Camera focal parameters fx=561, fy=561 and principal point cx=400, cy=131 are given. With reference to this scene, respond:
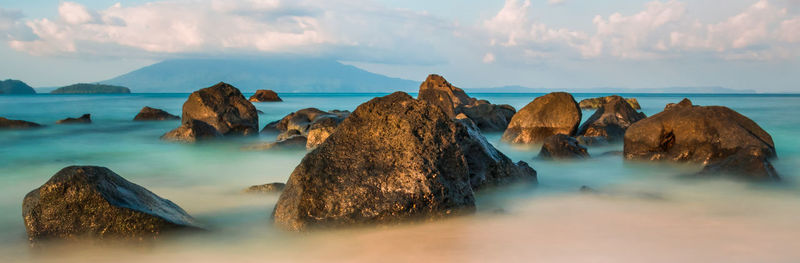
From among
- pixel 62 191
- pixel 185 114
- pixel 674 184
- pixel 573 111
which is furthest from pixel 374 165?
pixel 185 114

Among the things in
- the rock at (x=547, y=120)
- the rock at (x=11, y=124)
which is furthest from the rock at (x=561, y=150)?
the rock at (x=11, y=124)

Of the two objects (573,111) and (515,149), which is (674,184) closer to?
(515,149)

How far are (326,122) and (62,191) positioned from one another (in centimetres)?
761

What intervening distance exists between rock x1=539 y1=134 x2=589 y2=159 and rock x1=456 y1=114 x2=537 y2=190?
2559 millimetres

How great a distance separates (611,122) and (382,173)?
11429 mm

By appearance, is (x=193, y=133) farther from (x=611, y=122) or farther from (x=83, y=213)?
(x=611, y=122)

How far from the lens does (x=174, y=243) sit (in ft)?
14.9

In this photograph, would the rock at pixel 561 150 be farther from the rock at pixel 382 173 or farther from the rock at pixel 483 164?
the rock at pixel 382 173

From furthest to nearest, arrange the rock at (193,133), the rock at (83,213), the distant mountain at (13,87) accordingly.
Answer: the distant mountain at (13,87)
the rock at (193,133)
the rock at (83,213)

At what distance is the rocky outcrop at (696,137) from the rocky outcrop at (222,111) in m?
10.6

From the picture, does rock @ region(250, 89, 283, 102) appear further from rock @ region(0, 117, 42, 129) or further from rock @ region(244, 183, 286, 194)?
rock @ region(244, 183, 286, 194)

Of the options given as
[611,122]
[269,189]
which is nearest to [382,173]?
[269,189]

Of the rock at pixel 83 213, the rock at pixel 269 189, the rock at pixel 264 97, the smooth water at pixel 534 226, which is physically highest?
the rock at pixel 83 213

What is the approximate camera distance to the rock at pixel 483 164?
6230 mm
